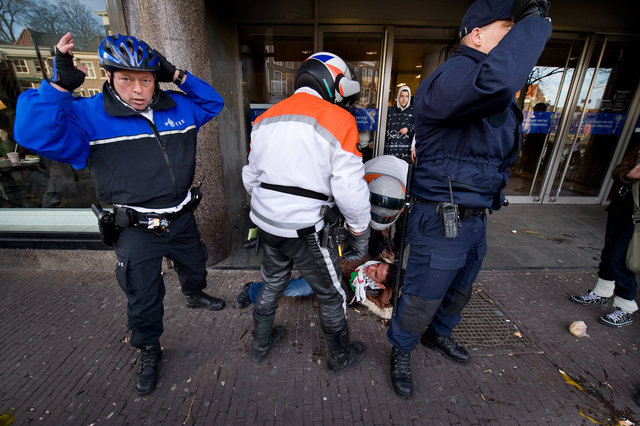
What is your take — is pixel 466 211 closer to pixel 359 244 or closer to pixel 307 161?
pixel 359 244

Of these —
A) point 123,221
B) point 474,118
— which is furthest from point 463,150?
point 123,221

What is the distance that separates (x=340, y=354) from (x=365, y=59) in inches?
213

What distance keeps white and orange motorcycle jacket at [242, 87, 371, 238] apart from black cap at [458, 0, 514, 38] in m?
0.81

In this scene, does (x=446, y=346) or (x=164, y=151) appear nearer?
(x=164, y=151)

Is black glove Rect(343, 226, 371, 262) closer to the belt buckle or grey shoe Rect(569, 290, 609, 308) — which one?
the belt buckle

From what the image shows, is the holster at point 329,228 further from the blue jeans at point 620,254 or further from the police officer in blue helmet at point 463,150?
the blue jeans at point 620,254

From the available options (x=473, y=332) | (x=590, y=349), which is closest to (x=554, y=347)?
(x=590, y=349)

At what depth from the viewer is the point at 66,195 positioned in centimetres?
407

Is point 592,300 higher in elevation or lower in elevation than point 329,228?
lower

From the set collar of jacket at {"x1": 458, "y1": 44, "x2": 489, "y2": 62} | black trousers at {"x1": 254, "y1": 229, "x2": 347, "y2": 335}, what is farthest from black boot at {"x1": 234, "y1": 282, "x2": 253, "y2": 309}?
collar of jacket at {"x1": 458, "y1": 44, "x2": 489, "y2": 62}

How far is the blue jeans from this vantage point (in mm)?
2744

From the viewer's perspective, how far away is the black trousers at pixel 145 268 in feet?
6.85

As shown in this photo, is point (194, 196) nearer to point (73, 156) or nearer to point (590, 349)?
point (73, 156)

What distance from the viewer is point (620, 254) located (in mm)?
2773
